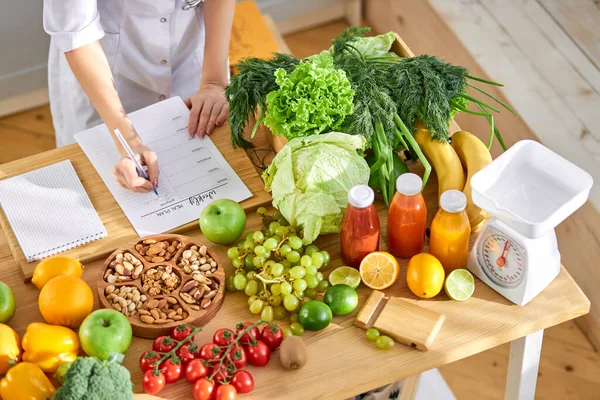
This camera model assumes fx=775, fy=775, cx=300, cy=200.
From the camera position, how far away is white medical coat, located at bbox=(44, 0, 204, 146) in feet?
6.25

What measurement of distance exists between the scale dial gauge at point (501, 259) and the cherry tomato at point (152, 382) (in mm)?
627

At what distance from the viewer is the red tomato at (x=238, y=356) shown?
1.33 meters

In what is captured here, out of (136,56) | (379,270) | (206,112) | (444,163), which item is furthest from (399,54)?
(136,56)

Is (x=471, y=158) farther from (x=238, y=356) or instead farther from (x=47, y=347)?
(x=47, y=347)

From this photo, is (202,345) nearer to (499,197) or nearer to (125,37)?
(499,197)

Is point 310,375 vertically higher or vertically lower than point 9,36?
higher

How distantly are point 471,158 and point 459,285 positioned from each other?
290mm

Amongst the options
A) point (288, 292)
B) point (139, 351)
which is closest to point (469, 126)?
point (288, 292)

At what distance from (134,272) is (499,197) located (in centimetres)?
69

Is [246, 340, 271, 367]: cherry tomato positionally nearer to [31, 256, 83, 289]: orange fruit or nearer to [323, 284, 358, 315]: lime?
[323, 284, 358, 315]: lime

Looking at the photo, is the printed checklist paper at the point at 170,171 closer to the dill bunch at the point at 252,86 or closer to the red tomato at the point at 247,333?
the dill bunch at the point at 252,86

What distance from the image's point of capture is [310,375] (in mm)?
1353

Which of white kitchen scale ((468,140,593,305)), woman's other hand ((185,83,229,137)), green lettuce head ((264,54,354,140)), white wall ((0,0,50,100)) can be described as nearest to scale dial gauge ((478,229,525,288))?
white kitchen scale ((468,140,593,305))

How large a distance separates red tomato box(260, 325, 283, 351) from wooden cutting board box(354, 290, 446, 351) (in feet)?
0.48
